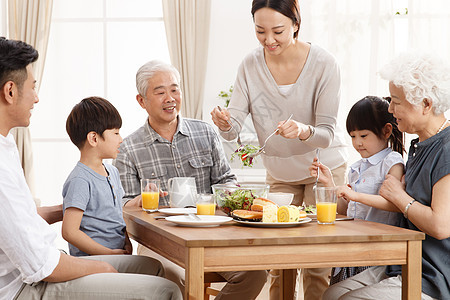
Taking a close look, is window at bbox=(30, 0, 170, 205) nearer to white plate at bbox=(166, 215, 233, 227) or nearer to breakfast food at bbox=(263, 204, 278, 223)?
white plate at bbox=(166, 215, 233, 227)

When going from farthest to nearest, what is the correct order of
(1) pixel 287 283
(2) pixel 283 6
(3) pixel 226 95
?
(3) pixel 226 95
(2) pixel 283 6
(1) pixel 287 283

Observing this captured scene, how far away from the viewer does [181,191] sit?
2.40 m

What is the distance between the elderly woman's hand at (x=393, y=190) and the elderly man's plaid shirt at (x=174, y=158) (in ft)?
3.51

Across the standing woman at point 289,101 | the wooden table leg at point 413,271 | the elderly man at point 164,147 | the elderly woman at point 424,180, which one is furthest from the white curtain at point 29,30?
the wooden table leg at point 413,271

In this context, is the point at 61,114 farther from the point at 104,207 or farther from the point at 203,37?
the point at 104,207

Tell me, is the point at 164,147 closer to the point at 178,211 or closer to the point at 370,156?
the point at 178,211

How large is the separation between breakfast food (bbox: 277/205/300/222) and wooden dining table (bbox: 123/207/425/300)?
36mm

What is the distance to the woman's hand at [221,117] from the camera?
2.78 metres

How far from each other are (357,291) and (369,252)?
26 cm

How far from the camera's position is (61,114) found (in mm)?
5484

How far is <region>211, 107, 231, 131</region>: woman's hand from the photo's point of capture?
2781 mm

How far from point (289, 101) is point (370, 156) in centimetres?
60

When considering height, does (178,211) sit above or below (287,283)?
above

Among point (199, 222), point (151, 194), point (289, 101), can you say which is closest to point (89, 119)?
point (151, 194)
